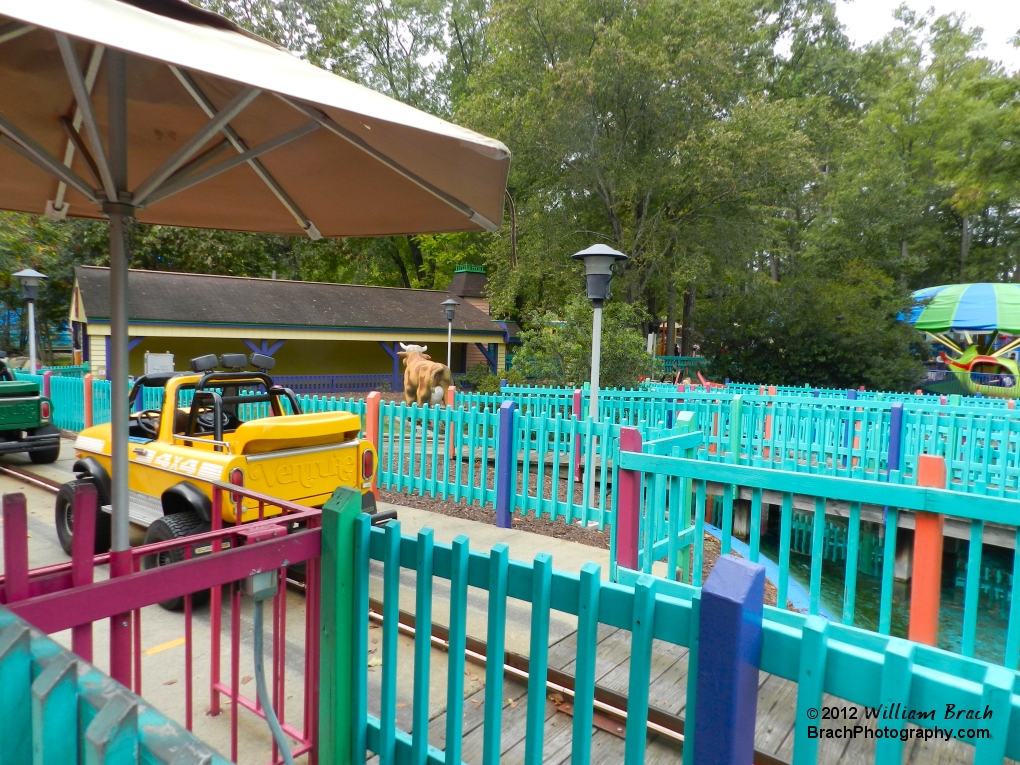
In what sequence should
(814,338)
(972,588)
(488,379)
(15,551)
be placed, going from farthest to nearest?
(814,338)
(488,379)
(972,588)
(15,551)

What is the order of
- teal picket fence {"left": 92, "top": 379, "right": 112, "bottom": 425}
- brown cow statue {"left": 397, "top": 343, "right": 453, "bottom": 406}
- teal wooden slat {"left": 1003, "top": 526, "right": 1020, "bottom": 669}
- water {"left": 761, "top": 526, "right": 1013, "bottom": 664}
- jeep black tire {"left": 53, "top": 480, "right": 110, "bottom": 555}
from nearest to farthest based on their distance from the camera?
teal wooden slat {"left": 1003, "top": 526, "right": 1020, "bottom": 669}
jeep black tire {"left": 53, "top": 480, "right": 110, "bottom": 555}
water {"left": 761, "top": 526, "right": 1013, "bottom": 664}
teal picket fence {"left": 92, "top": 379, "right": 112, "bottom": 425}
brown cow statue {"left": 397, "top": 343, "right": 453, "bottom": 406}

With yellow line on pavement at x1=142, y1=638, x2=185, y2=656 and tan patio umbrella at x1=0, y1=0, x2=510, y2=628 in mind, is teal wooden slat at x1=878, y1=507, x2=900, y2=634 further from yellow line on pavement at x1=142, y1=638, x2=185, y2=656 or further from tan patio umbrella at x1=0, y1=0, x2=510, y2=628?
yellow line on pavement at x1=142, y1=638, x2=185, y2=656

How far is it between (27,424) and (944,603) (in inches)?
529

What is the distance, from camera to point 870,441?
973 centimetres

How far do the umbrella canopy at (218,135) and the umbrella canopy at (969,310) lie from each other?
99.7ft

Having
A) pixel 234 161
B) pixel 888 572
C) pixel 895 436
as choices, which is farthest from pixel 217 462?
pixel 895 436

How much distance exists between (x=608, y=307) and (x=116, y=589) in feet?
66.0

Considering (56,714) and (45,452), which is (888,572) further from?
(45,452)

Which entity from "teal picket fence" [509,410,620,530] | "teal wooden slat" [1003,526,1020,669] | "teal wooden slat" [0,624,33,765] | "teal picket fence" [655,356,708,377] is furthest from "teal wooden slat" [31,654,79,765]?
"teal picket fence" [655,356,708,377]

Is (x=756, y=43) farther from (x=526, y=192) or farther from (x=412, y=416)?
(x=412, y=416)

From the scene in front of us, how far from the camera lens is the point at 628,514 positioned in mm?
4457

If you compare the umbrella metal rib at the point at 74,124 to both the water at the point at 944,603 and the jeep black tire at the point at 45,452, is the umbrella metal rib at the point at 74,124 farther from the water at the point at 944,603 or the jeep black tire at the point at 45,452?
the water at the point at 944,603

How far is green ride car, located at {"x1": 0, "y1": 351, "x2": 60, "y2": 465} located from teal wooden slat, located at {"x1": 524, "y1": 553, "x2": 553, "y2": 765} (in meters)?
10.1

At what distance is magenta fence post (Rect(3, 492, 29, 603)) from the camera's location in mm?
1723
